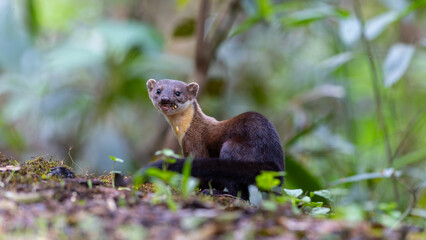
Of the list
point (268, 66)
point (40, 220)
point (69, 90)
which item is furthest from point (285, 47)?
point (40, 220)

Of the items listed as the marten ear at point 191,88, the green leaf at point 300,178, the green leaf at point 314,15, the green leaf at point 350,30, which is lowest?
the green leaf at point 300,178

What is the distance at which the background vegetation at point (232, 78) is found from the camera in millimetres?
6266

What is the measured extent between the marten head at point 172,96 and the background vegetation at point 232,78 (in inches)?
42.7

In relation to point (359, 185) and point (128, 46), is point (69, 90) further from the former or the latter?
point (359, 185)

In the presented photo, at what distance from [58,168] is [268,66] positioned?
708 cm

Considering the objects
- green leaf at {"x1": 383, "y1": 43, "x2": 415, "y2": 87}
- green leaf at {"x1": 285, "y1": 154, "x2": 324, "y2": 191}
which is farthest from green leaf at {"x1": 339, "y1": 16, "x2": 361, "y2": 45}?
green leaf at {"x1": 285, "y1": 154, "x2": 324, "y2": 191}

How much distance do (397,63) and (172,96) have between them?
2377 millimetres

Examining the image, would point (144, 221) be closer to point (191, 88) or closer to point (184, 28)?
point (191, 88)

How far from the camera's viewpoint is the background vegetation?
20.6 ft

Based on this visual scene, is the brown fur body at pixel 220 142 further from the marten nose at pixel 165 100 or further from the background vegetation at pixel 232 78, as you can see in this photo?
the background vegetation at pixel 232 78

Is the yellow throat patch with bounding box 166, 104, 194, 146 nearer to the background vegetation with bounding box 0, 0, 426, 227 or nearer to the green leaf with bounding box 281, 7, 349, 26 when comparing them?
the background vegetation with bounding box 0, 0, 426, 227

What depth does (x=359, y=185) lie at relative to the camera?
685 cm

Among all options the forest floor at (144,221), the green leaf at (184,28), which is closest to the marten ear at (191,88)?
the green leaf at (184,28)

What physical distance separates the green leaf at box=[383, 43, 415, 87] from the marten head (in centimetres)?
198
